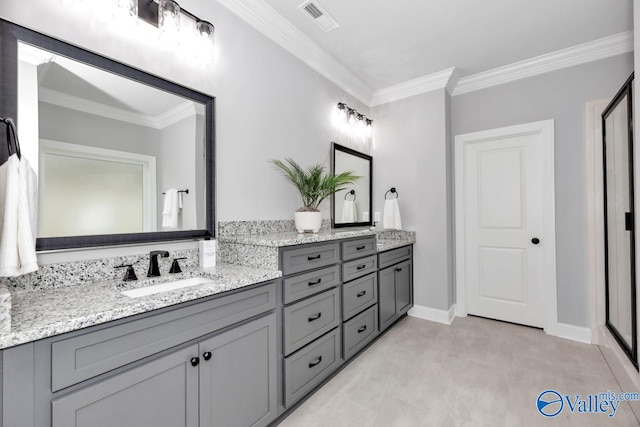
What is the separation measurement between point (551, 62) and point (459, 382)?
302 centimetres

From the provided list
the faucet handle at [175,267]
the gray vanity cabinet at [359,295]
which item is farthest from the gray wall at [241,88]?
the gray vanity cabinet at [359,295]

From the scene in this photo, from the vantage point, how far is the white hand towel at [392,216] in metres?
3.21

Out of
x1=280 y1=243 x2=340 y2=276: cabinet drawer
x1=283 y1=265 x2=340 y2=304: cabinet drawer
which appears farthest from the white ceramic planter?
x1=283 y1=265 x2=340 y2=304: cabinet drawer

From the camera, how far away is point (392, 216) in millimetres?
3221

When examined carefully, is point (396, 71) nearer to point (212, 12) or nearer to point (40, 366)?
point (212, 12)

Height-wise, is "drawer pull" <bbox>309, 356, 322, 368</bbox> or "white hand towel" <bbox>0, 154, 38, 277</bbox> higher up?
"white hand towel" <bbox>0, 154, 38, 277</bbox>

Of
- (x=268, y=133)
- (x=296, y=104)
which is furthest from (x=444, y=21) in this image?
(x=268, y=133)

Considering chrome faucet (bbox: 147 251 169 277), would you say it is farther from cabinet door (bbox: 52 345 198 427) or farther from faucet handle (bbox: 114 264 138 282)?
cabinet door (bbox: 52 345 198 427)

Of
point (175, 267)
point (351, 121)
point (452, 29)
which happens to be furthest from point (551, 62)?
point (175, 267)

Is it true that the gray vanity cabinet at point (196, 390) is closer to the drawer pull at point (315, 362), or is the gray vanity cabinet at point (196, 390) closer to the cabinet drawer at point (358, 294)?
the drawer pull at point (315, 362)

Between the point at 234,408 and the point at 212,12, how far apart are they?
88.7 inches

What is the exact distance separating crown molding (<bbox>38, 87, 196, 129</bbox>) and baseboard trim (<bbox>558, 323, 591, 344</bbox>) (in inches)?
143

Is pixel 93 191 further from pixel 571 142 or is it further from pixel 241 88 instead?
pixel 571 142

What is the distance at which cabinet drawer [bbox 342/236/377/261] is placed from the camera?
2164 mm
